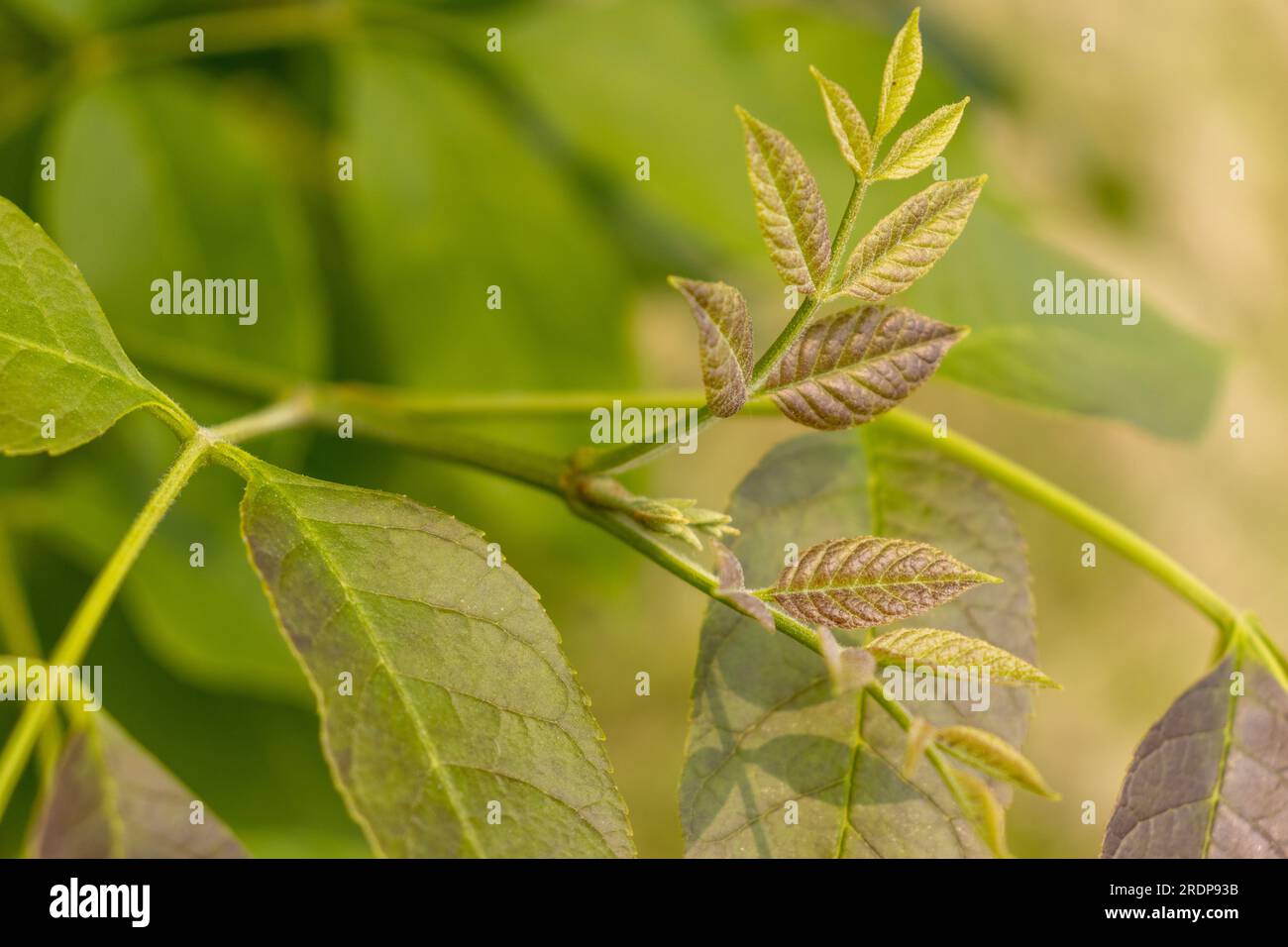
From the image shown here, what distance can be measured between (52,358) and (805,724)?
490 millimetres

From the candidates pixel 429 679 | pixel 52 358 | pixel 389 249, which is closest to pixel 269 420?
pixel 52 358

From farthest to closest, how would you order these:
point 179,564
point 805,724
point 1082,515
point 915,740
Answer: point 179,564
point 1082,515
point 805,724
point 915,740

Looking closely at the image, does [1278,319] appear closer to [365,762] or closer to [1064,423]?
[1064,423]

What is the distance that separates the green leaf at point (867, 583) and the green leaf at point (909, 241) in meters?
0.14

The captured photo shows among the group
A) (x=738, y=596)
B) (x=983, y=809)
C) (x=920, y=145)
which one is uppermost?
(x=920, y=145)

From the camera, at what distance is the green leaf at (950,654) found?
548 mm

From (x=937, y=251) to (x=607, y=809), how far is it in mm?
346

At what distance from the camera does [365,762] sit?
525 mm

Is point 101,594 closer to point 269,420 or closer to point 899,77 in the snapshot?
point 269,420

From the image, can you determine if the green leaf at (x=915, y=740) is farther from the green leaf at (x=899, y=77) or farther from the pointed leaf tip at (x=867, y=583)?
the green leaf at (x=899, y=77)

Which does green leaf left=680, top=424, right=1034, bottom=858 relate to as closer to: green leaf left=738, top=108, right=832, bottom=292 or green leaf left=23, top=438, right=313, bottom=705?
green leaf left=738, top=108, right=832, bottom=292

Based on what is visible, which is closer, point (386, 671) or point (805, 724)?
point (386, 671)

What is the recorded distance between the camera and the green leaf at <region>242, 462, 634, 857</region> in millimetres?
527

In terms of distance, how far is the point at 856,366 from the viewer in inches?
22.7
